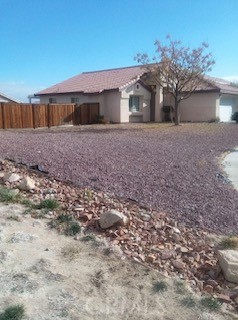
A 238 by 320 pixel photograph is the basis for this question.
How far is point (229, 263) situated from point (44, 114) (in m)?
23.1

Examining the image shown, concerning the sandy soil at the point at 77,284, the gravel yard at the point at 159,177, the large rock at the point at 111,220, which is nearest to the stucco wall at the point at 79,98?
the gravel yard at the point at 159,177

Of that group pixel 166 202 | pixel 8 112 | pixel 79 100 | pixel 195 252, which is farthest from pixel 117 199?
pixel 79 100

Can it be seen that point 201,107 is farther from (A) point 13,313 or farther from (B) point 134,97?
(A) point 13,313

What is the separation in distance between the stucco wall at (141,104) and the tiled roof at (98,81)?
2.33 feet

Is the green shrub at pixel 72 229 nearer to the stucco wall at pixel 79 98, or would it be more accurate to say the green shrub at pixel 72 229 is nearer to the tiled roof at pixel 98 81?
the tiled roof at pixel 98 81

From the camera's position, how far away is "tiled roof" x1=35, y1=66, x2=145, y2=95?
30.1 meters

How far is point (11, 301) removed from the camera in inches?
126

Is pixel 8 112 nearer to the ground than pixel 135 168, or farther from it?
farther from it

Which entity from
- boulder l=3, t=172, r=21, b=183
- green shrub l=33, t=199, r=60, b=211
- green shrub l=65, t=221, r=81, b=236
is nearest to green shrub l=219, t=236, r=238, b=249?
green shrub l=65, t=221, r=81, b=236

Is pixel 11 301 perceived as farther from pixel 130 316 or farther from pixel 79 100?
pixel 79 100

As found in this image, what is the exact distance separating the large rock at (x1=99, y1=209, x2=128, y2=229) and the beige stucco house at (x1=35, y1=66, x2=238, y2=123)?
2451 centimetres

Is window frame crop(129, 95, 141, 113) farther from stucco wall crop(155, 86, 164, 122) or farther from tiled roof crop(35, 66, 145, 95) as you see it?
stucco wall crop(155, 86, 164, 122)

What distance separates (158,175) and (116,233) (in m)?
3.71

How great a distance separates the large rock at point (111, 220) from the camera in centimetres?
503
